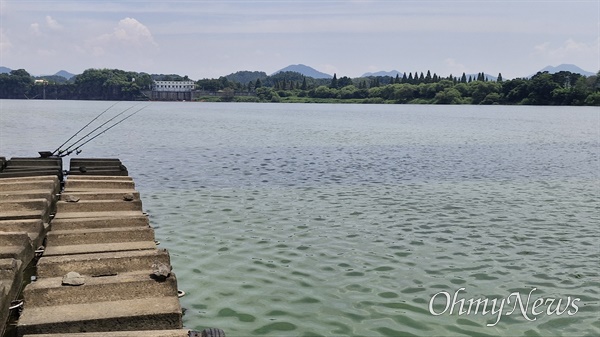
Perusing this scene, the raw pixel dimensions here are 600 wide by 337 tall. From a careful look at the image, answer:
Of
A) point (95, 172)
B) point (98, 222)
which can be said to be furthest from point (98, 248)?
point (95, 172)

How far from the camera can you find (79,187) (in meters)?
18.4

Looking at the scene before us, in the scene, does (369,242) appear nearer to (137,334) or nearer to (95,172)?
(95,172)

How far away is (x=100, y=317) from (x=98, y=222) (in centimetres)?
566

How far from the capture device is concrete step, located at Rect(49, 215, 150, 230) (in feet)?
43.5

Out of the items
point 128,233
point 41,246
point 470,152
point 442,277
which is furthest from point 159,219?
point 470,152

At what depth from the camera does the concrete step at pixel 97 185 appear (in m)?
18.4

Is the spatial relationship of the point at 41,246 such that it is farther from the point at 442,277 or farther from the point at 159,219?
the point at 442,277

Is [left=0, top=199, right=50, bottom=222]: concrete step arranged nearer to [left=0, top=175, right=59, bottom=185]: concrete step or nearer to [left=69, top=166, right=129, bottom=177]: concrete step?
[left=0, top=175, right=59, bottom=185]: concrete step

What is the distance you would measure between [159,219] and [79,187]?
3.61 meters

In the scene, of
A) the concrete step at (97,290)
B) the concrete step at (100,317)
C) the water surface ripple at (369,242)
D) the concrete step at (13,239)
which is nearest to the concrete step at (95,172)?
the water surface ripple at (369,242)

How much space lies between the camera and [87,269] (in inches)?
415

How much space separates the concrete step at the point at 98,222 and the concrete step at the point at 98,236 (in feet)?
1.13

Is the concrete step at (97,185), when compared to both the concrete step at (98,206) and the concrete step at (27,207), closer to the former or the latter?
the concrete step at (27,207)

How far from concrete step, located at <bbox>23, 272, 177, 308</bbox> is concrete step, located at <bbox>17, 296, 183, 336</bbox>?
184 millimetres
